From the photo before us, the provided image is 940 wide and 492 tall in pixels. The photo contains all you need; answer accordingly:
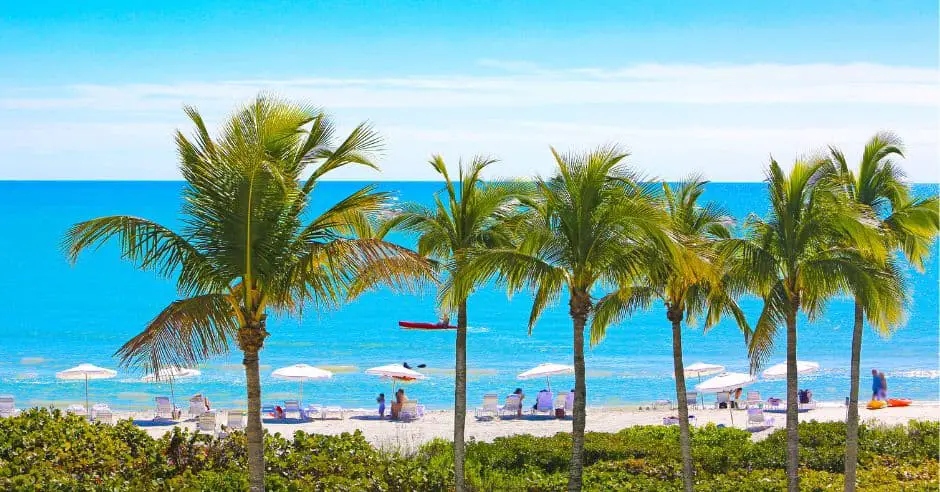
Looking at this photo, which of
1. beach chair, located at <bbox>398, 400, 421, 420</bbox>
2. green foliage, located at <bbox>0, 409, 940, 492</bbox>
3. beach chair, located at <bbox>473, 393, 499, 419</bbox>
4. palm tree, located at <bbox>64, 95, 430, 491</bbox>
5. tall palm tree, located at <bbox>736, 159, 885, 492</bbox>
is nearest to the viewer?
palm tree, located at <bbox>64, 95, 430, 491</bbox>

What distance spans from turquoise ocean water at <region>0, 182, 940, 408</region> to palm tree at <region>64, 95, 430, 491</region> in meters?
21.9

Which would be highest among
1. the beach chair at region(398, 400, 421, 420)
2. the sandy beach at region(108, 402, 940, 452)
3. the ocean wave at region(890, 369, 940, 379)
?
the ocean wave at region(890, 369, 940, 379)

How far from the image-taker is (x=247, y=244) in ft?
44.2

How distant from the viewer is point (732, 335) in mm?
68000

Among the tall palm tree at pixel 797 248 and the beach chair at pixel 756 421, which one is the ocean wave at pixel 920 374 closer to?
the beach chair at pixel 756 421

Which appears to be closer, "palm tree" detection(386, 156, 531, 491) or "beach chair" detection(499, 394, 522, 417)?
"palm tree" detection(386, 156, 531, 491)

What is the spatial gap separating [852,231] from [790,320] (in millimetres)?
1724

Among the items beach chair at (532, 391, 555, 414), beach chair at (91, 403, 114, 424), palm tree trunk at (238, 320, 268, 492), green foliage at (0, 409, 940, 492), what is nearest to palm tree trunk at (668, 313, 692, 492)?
green foliage at (0, 409, 940, 492)

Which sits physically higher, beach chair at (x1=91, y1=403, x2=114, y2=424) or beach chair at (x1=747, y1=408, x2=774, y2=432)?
beach chair at (x1=91, y1=403, x2=114, y2=424)

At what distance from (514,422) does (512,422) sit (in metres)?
0.06

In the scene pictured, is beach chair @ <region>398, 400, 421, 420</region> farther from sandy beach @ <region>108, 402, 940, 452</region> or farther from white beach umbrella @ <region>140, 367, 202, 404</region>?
white beach umbrella @ <region>140, 367, 202, 404</region>

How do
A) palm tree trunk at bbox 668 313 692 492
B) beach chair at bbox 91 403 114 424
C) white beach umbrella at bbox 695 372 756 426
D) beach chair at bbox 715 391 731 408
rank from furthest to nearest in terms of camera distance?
beach chair at bbox 715 391 731 408
white beach umbrella at bbox 695 372 756 426
beach chair at bbox 91 403 114 424
palm tree trunk at bbox 668 313 692 492

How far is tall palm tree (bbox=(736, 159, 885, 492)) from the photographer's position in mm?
16141

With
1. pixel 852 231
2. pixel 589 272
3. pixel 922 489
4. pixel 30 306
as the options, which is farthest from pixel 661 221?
pixel 30 306
